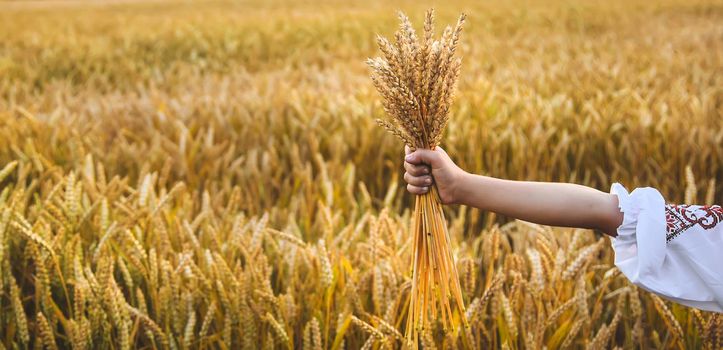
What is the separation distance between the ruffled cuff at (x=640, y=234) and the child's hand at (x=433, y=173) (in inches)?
9.4

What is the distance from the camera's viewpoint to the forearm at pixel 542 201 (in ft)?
3.19

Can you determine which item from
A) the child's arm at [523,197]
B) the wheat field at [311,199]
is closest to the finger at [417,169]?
the child's arm at [523,197]

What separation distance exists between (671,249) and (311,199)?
1347mm

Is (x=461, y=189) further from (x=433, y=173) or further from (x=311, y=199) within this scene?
(x=311, y=199)

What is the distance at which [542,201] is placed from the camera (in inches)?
38.3

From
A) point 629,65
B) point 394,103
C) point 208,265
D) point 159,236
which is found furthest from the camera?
point 629,65

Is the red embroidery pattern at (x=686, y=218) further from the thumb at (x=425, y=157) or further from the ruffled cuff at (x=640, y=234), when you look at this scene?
the thumb at (x=425, y=157)

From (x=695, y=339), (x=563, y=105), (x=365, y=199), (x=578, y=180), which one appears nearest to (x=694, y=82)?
(x=563, y=105)

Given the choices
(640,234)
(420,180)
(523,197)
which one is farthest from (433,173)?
(640,234)

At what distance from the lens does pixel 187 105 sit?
336 centimetres

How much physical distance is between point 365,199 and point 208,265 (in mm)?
736

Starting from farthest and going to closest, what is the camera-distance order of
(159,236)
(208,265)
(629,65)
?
1. (629,65)
2. (159,236)
3. (208,265)

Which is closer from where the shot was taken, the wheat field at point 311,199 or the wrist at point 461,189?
the wrist at point 461,189

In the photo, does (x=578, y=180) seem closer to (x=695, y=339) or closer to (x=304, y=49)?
(x=695, y=339)
